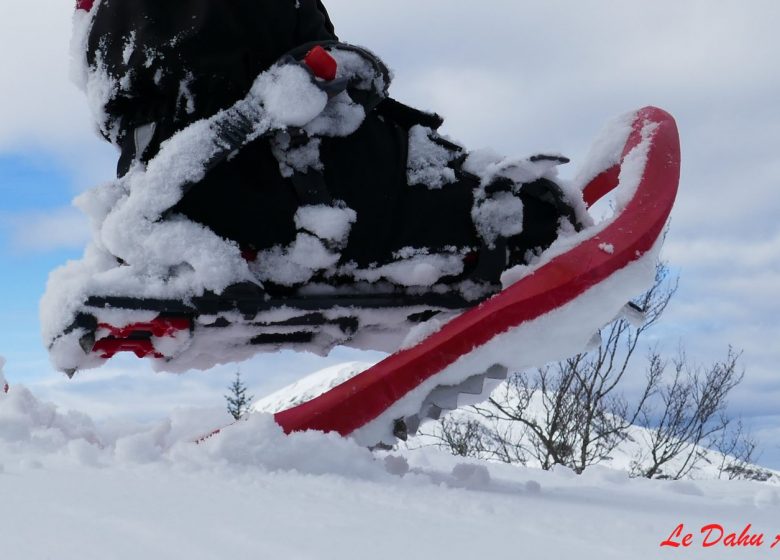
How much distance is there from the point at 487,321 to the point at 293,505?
51 cm

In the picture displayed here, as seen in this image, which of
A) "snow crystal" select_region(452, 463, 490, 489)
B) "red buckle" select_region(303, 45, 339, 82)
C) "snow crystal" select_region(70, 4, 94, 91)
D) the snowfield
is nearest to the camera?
the snowfield

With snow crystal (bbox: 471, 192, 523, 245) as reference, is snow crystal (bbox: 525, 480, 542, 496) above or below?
below

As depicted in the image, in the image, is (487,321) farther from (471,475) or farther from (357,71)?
(357,71)

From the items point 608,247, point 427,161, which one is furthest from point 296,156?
point 608,247

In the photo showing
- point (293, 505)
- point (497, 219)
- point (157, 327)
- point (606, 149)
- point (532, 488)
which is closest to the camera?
point (293, 505)

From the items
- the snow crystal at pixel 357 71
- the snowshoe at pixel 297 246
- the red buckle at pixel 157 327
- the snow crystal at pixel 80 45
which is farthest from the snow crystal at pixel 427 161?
the snow crystal at pixel 80 45

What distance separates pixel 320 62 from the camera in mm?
1181

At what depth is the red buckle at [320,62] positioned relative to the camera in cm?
118

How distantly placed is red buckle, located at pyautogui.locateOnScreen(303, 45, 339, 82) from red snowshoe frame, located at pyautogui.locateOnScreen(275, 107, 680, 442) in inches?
17.4

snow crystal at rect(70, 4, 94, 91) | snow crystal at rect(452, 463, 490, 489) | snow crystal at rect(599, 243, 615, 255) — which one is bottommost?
snow crystal at rect(452, 463, 490, 489)

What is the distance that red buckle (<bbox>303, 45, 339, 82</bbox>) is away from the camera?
3.86 ft

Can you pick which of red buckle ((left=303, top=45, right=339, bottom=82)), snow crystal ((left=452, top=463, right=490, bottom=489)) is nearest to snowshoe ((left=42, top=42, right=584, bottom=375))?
red buckle ((left=303, top=45, right=339, bottom=82))

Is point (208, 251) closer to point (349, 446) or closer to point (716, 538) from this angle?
point (349, 446)

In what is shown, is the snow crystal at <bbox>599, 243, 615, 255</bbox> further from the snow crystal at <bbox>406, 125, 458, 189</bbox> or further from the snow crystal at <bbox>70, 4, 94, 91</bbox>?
the snow crystal at <bbox>70, 4, 94, 91</bbox>
